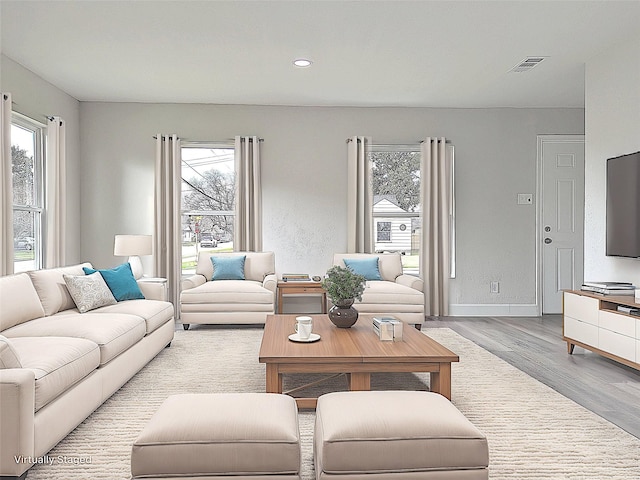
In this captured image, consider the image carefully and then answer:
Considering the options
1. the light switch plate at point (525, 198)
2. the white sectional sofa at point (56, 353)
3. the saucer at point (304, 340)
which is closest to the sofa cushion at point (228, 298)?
the white sectional sofa at point (56, 353)

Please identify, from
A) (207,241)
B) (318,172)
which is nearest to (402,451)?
(318,172)

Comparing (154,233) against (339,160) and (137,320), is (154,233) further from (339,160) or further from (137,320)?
(137,320)

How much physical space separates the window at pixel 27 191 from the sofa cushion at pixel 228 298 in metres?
1.60

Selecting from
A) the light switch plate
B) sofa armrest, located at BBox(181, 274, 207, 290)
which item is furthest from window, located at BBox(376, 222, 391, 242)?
sofa armrest, located at BBox(181, 274, 207, 290)

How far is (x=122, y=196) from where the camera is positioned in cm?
702

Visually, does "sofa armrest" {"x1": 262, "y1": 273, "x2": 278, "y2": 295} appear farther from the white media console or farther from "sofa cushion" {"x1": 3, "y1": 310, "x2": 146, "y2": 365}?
the white media console

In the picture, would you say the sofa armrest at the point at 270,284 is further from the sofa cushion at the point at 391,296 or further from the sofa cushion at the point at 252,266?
the sofa cushion at the point at 391,296

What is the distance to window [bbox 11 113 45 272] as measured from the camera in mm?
5473

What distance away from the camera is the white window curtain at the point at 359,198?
7074mm

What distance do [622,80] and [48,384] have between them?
4707 mm

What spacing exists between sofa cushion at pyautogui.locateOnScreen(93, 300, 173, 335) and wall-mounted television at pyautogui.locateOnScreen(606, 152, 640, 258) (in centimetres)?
376

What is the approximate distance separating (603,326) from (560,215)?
323 centimetres

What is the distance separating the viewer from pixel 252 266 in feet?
21.9

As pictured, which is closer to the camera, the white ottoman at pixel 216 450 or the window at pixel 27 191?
the white ottoman at pixel 216 450
